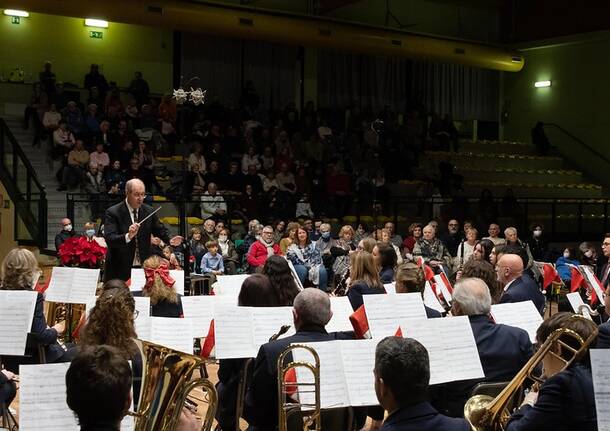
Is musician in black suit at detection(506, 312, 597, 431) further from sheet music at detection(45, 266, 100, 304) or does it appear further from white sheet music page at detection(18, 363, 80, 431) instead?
sheet music at detection(45, 266, 100, 304)

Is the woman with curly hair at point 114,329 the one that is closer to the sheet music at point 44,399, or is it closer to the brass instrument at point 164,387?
the sheet music at point 44,399

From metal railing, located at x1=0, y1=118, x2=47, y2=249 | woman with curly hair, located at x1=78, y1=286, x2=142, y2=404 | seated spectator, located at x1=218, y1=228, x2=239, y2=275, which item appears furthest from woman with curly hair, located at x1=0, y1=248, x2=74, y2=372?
metal railing, located at x1=0, y1=118, x2=47, y2=249

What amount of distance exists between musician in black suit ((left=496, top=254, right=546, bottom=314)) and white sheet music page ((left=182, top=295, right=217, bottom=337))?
2169 millimetres

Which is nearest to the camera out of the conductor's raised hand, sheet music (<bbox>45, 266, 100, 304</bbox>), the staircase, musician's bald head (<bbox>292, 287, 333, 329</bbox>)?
musician's bald head (<bbox>292, 287, 333, 329</bbox>)

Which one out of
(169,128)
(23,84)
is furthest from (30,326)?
(23,84)

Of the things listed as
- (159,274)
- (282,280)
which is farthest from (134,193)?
(282,280)

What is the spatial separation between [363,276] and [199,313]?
57.3 inches

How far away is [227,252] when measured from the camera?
11289 millimetres

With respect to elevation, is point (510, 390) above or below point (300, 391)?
above

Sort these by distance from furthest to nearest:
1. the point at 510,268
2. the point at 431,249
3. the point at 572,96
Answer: the point at 572,96 → the point at 431,249 → the point at 510,268

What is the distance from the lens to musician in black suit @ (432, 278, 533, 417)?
12.4ft

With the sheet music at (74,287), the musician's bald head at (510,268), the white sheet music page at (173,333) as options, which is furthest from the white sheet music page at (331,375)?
the musician's bald head at (510,268)

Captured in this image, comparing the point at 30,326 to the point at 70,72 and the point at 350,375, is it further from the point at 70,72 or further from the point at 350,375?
the point at 70,72

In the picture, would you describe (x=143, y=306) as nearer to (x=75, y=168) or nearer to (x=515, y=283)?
(x=515, y=283)
